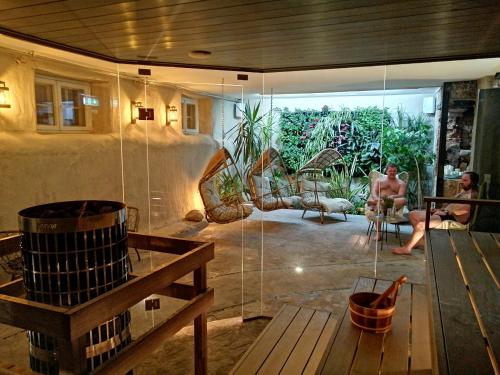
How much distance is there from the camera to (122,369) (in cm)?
123

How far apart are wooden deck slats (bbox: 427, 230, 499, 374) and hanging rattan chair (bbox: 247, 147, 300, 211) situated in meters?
3.31

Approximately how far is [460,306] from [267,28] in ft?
5.99

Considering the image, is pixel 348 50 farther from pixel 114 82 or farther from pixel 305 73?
pixel 114 82

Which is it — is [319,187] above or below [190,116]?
below

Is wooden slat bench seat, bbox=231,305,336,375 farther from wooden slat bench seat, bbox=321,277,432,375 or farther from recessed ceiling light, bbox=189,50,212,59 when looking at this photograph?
recessed ceiling light, bbox=189,50,212,59

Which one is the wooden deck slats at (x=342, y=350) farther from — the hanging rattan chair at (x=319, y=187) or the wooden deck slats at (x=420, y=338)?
the hanging rattan chair at (x=319, y=187)

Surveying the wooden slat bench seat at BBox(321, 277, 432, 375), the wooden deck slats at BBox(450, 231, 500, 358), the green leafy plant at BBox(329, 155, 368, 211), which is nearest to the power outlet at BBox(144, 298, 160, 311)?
the wooden slat bench seat at BBox(321, 277, 432, 375)

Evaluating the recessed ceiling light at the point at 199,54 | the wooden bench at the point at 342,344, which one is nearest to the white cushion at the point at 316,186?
the wooden bench at the point at 342,344

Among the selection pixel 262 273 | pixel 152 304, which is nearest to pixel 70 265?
pixel 152 304

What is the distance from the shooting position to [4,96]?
129 inches

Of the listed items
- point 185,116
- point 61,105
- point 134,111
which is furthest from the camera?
point 185,116

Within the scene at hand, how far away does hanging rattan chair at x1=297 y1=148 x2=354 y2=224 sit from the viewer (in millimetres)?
5621

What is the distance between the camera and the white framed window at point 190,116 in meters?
6.02

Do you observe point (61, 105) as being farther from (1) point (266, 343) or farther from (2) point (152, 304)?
(1) point (266, 343)
